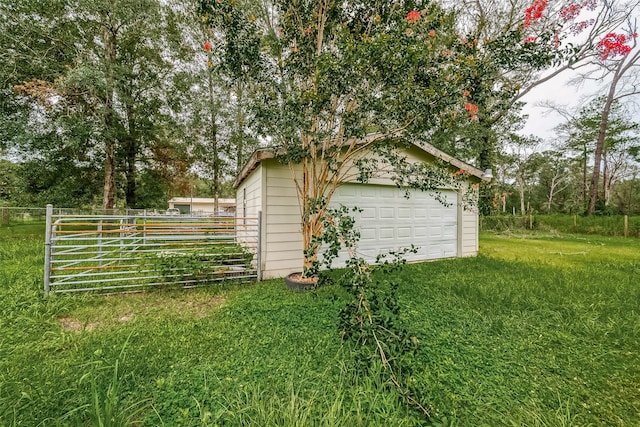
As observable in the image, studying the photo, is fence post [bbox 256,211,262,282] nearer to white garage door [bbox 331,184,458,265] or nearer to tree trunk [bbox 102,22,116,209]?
white garage door [bbox 331,184,458,265]

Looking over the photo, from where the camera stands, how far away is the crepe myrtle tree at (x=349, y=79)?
285cm

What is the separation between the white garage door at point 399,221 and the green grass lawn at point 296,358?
71.5 inches

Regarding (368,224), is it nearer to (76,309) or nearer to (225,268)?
(225,268)

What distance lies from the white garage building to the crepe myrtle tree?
73 cm

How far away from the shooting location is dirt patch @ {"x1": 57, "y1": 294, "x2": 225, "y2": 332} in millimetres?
2711

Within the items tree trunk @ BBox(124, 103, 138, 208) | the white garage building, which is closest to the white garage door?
the white garage building

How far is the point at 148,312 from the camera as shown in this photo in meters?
3.02

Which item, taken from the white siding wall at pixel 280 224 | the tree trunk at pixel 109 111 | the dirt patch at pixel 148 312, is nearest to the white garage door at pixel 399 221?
the white siding wall at pixel 280 224

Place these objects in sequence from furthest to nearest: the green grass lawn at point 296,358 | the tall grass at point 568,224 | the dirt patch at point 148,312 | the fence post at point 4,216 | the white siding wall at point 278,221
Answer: the tall grass at point 568,224
the fence post at point 4,216
the white siding wall at point 278,221
the dirt patch at point 148,312
the green grass lawn at point 296,358

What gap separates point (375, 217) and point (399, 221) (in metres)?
0.71

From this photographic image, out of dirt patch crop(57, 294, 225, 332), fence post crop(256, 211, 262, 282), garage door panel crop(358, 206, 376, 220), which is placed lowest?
dirt patch crop(57, 294, 225, 332)

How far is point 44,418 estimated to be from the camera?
142 centimetres

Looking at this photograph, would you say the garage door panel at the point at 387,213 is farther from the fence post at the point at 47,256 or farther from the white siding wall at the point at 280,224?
the fence post at the point at 47,256

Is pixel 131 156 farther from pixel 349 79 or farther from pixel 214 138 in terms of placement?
pixel 349 79
